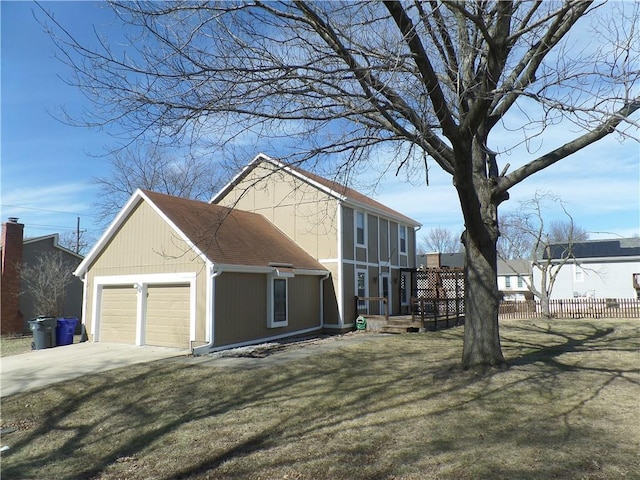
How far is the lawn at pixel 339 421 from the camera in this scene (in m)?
4.91

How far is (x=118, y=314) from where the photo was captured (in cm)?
1488

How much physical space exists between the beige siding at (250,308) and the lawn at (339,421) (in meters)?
2.49

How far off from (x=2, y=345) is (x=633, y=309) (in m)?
26.8

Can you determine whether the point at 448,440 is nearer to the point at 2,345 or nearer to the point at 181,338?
the point at 181,338

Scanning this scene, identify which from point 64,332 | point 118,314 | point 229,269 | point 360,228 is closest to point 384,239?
point 360,228

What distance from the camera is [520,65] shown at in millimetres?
8547

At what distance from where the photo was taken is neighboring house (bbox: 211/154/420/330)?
17.9 meters

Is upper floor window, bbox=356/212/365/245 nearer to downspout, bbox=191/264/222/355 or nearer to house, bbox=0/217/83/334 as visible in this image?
downspout, bbox=191/264/222/355

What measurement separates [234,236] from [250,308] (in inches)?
107

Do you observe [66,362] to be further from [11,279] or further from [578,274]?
[578,274]

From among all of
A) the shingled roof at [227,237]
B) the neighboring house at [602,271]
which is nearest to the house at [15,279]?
the shingled roof at [227,237]

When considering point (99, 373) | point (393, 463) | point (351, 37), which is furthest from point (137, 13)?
point (99, 373)

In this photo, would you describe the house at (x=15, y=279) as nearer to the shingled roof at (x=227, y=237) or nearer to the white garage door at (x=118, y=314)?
the shingled roof at (x=227, y=237)

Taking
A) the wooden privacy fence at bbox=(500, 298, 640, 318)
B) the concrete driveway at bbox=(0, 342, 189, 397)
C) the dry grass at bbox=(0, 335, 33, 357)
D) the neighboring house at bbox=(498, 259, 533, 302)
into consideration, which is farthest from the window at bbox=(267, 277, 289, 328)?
the neighboring house at bbox=(498, 259, 533, 302)
